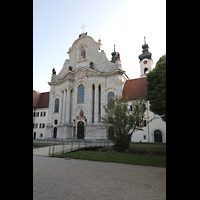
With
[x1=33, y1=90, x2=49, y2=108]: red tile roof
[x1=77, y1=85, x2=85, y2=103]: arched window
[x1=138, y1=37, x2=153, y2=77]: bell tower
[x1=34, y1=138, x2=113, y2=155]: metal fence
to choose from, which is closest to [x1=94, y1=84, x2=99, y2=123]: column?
[x1=77, y1=85, x2=85, y2=103]: arched window

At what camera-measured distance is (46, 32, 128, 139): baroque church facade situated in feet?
108

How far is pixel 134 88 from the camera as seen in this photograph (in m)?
34.1

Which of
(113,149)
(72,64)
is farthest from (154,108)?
(72,64)

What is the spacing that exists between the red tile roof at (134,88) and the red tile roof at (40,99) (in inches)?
885

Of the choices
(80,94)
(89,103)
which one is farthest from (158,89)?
(80,94)

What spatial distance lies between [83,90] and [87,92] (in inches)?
61.9

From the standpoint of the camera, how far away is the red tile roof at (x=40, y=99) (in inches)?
1722

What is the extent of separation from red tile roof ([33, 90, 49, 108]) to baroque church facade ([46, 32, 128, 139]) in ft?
16.7

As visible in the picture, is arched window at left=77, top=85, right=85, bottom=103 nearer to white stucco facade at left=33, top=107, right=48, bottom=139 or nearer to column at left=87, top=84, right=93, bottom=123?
column at left=87, top=84, right=93, bottom=123

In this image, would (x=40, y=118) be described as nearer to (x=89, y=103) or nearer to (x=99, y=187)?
(x=89, y=103)

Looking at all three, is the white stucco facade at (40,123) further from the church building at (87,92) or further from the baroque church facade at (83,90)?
the baroque church facade at (83,90)
